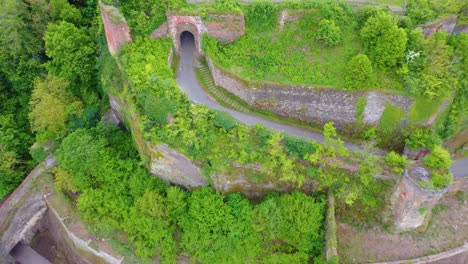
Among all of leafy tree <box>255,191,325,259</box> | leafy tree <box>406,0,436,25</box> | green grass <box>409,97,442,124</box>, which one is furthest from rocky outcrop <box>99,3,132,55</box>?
green grass <box>409,97,442,124</box>

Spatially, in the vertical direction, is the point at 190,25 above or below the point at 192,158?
above

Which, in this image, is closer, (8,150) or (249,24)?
(249,24)

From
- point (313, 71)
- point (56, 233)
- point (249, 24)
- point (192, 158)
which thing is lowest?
point (56, 233)

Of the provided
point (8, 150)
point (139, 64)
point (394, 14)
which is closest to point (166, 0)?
point (139, 64)

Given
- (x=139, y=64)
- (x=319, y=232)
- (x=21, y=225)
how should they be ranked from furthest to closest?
(x=21, y=225) < (x=139, y=64) < (x=319, y=232)

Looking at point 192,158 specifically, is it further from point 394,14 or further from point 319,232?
point 394,14
